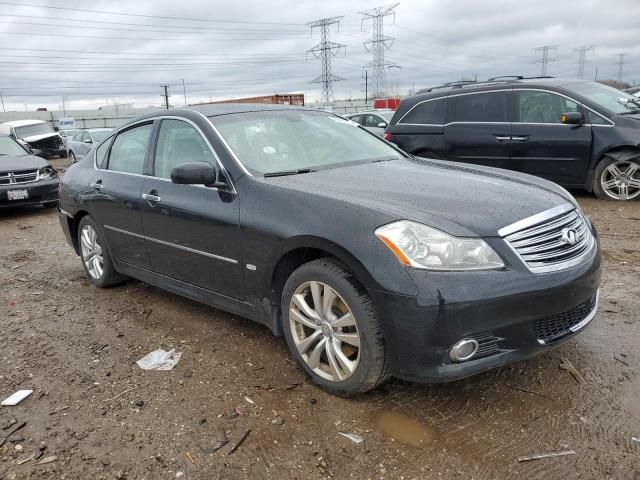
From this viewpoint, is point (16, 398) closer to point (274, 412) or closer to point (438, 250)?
point (274, 412)

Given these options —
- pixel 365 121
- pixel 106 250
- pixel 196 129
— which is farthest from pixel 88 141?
pixel 196 129

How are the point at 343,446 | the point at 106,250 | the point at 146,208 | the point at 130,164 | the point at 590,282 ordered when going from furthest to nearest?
the point at 106,250
the point at 130,164
the point at 146,208
the point at 590,282
the point at 343,446

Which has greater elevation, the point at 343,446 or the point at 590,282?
the point at 590,282

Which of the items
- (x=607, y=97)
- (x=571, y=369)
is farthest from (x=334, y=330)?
(x=607, y=97)

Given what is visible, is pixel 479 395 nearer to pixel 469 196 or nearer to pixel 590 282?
pixel 590 282

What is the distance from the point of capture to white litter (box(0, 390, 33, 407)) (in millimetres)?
3166

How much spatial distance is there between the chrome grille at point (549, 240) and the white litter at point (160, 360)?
2222mm

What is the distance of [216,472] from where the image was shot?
8.11 ft

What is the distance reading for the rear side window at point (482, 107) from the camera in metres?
8.43

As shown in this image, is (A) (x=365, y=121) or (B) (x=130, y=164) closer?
(B) (x=130, y=164)

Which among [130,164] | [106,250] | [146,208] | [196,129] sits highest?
[196,129]

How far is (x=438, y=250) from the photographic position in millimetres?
2617

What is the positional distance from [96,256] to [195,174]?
2.26m

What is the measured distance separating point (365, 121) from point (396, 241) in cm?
1462
